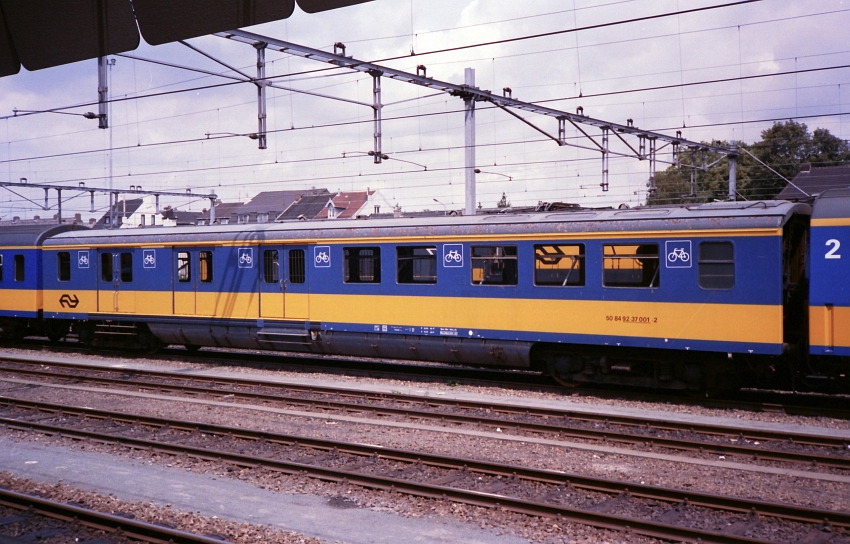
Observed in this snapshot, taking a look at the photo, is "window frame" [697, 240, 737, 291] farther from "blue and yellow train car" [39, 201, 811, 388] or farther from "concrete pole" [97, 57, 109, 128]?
"concrete pole" [97, 57, 109, 128]

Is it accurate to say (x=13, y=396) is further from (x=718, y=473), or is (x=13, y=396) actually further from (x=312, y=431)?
(x=718, y=473)

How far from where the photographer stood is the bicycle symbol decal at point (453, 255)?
15680 millimetres

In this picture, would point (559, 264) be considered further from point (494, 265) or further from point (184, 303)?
point (184, 303)

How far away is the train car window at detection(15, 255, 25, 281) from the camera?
23.4 metres

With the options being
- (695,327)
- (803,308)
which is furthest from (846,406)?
(695,327)

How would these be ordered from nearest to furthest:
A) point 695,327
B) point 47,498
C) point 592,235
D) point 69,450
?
1. point 47,498
2. point 69,450
3. point 695,327
4. point 592,235

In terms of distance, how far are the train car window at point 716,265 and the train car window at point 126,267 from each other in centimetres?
1518

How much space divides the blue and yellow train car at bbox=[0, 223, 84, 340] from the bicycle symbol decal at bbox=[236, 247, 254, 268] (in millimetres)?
8357

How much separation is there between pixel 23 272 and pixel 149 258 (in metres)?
5.85

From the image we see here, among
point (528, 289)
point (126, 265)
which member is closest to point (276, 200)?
point (126, 265)

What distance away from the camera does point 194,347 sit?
2317 cm

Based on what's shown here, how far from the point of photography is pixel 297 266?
17.9 meters

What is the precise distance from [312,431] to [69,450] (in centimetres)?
370

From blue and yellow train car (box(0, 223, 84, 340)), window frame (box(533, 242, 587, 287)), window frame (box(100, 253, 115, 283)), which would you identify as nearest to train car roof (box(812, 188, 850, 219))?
window frame (box(533, 242, 587, 287))
